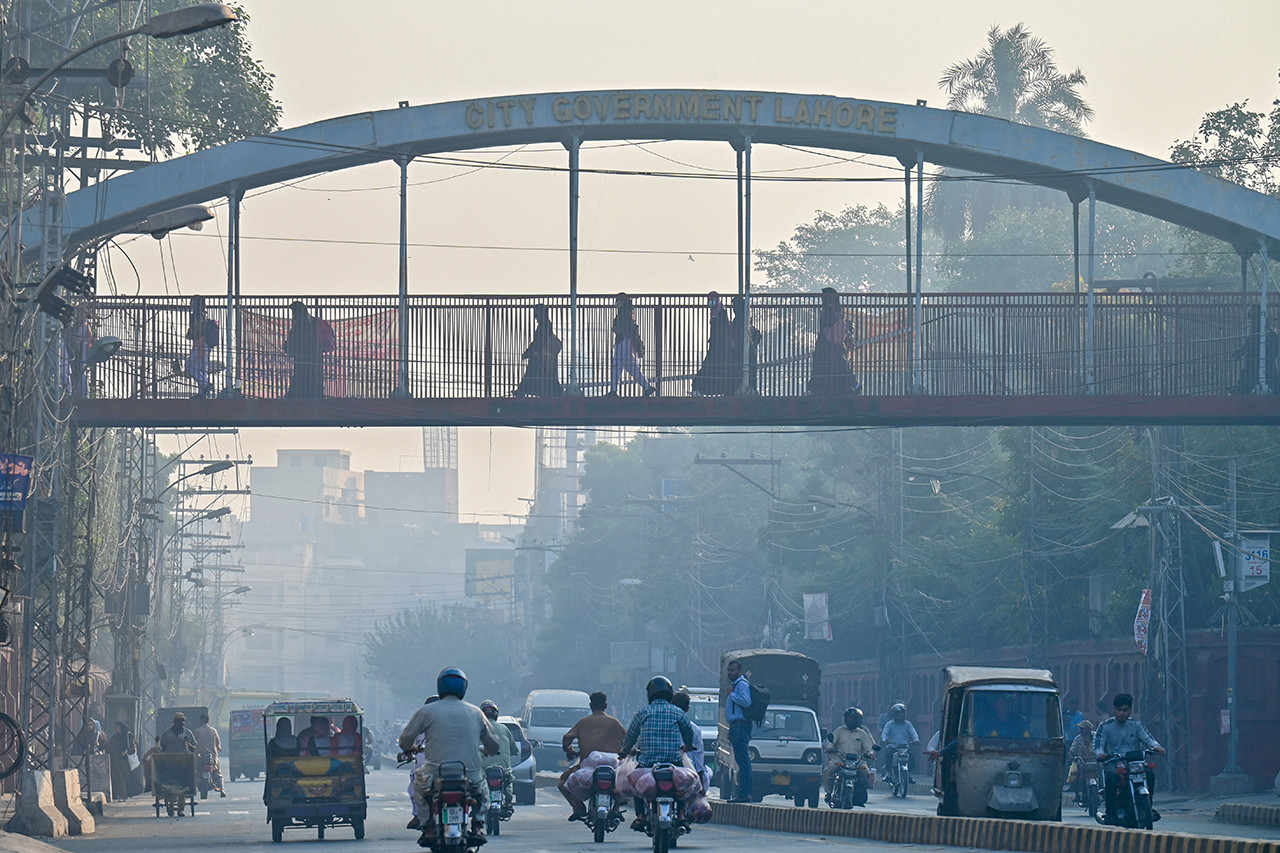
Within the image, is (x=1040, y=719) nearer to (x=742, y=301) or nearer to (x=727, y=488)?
(x=742, y=301)

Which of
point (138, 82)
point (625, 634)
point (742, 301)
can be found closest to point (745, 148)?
point (742, 301)

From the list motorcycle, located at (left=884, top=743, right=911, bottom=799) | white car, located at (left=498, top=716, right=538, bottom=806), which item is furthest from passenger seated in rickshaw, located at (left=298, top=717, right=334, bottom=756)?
motorcycle, located at (left=884, top=743, right=911, bottom=799)

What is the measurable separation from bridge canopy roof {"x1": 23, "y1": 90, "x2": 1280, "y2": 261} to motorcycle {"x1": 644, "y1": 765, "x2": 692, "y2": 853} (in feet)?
57.9

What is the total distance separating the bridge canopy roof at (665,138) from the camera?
32.2 metres

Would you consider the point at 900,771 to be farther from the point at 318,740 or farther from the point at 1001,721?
the point at 318,740

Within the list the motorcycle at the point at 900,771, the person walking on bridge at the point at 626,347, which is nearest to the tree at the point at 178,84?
the person walking on bridge at the point at 626,347

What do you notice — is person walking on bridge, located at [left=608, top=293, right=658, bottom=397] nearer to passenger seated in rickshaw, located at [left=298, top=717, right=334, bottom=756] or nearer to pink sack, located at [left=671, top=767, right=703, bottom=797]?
passenger seated in rickshaw, located at [left=298, top=717, right=334, bottom=756]

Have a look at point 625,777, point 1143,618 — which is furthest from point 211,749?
point 625,777

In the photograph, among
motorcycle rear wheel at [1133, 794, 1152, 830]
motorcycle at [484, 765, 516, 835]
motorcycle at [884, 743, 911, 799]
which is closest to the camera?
motorcycle rear wheel at [1133, 794, 1152, 830]

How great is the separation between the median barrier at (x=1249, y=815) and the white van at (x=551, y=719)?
2628cm

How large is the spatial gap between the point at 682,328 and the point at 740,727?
9766 mm

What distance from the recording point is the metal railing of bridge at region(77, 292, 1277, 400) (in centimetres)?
3238

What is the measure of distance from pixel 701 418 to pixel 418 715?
17.8 metres

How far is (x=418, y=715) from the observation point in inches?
559
